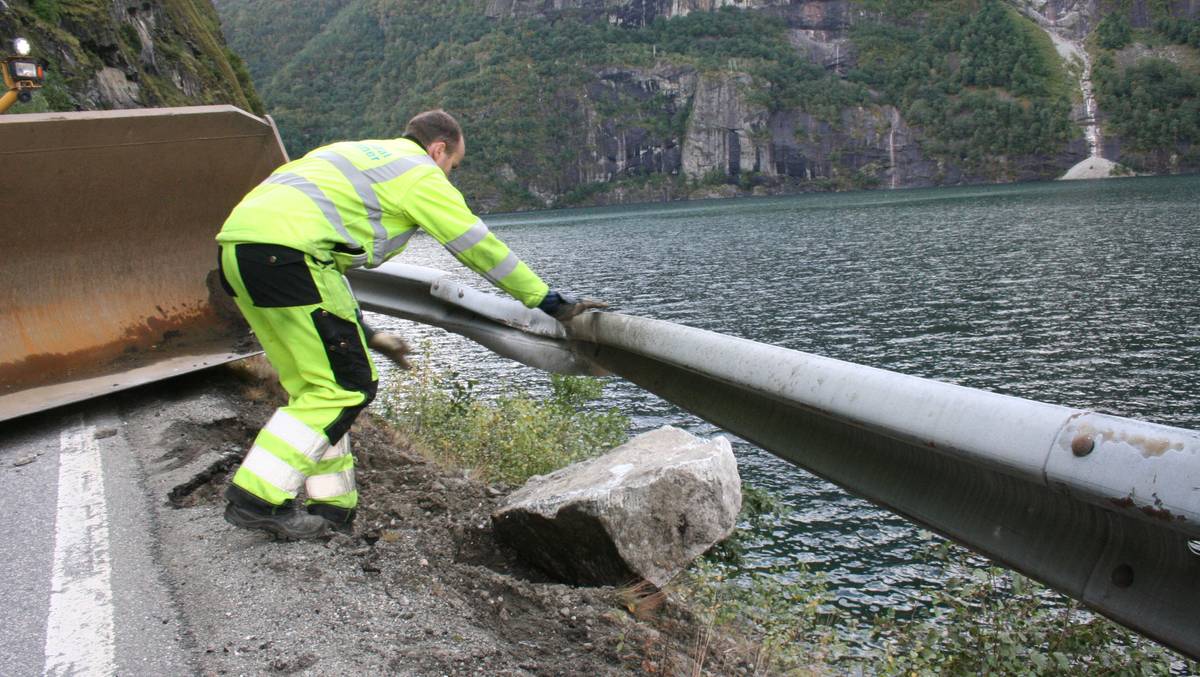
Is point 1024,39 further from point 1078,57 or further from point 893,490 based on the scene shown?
point 893,490

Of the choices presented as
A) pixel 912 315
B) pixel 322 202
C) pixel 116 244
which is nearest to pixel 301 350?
pixel 322 202

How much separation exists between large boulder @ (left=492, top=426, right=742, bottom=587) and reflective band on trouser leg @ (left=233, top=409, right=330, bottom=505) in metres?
1.50

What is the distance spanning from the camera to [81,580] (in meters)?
3.50

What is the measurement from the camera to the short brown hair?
13.7 feet

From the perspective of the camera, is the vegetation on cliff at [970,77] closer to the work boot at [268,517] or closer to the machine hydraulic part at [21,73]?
the machine hydraulic part at [21,73]

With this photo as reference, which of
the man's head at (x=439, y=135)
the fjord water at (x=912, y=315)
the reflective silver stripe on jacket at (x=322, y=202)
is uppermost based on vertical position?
the man's head at (x=439, y=135)

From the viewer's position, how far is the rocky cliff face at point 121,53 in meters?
21.5

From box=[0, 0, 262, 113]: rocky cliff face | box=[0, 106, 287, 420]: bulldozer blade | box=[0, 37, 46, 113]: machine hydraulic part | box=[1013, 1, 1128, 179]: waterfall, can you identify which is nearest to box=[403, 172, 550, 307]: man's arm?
box=[0, 106, 287, 420]: bulldozer blade

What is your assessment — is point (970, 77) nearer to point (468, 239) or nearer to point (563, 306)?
point (563, 306)

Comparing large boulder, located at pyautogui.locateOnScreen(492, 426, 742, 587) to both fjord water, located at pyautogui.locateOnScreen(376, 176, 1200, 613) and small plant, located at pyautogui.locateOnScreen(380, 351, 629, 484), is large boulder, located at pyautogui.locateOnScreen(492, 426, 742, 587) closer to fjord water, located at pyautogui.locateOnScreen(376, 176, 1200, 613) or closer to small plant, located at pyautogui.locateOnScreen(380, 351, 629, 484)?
small plant, located at pyautogui.locateOnScreen(380, 351, 629, 484)

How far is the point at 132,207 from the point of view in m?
6.53

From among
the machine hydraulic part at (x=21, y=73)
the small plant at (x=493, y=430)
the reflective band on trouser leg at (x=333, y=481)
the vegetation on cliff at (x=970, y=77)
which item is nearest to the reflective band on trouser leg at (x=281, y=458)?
the reflective band on trouser leg at (x=333, y=481)

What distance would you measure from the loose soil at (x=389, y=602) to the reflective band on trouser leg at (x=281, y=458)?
0.82 feet

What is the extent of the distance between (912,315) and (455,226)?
20.3 m
